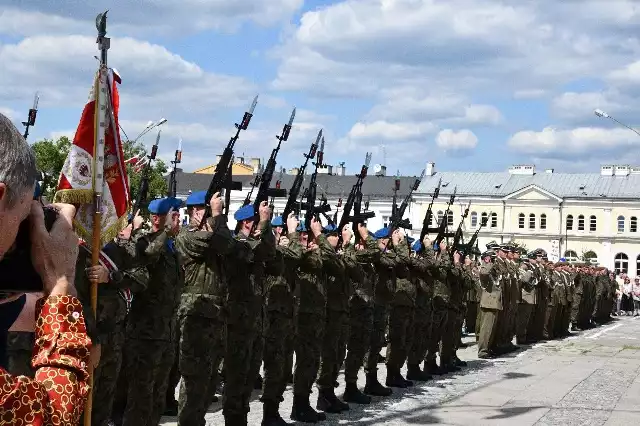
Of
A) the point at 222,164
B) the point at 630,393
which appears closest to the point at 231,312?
the point at 222,164

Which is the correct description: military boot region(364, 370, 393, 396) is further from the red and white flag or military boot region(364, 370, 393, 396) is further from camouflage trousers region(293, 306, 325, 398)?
the red and white flag

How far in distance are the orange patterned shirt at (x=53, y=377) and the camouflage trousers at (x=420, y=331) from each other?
1238 centimetres

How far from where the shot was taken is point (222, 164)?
8.65 meters

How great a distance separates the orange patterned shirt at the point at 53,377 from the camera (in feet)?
6.60

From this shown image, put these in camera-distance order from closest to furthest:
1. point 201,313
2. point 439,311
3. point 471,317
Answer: point 201,313 → point 439,311 → point 471,317

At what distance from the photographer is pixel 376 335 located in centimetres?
1305

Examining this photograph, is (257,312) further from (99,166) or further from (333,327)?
(99,166)

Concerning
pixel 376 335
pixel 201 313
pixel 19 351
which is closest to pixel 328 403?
pixel 376 335

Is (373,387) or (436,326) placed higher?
(436,326)

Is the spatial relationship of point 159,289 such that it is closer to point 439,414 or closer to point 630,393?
point 439,414

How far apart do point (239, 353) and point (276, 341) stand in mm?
1024

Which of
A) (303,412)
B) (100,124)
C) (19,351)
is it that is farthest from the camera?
(303,412)

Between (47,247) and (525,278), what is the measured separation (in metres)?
20.7

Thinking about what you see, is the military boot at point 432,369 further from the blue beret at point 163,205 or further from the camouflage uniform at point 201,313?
the blue beret at point 163,205
